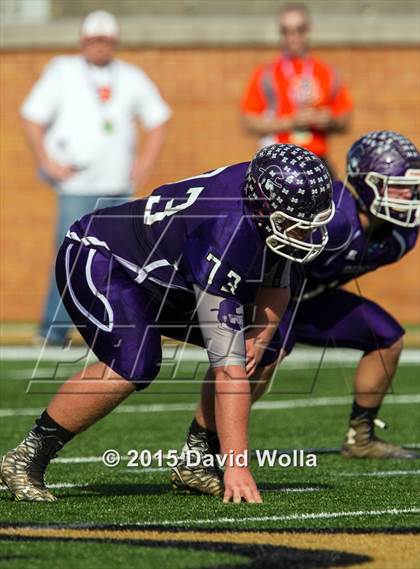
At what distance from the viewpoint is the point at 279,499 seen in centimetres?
566

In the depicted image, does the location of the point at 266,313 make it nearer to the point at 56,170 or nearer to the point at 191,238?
the point at 191,238

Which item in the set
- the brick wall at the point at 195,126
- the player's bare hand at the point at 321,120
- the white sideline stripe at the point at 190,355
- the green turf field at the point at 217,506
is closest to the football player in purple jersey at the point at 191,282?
the green turf field at the point at 217,506

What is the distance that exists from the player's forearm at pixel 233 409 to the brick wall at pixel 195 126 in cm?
940

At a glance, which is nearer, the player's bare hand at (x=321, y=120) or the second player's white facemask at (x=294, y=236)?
the second player's white facemask at (x=294, y=236)

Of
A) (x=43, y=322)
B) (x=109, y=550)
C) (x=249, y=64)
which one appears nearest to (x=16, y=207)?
(x=249, y=64)

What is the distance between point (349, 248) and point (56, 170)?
491 centimetres

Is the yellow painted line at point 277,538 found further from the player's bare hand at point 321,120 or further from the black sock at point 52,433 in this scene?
the player's bare hand at point 321,120

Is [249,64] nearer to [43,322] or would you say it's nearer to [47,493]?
[43,322]

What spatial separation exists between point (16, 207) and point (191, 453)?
956 cm

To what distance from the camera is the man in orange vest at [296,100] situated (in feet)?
37.4

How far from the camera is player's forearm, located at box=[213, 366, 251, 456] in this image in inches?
210

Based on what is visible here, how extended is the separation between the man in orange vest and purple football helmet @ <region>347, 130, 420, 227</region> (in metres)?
4.32

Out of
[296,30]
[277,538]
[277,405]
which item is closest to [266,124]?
[296,30]

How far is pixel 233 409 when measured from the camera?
5.34 meters
